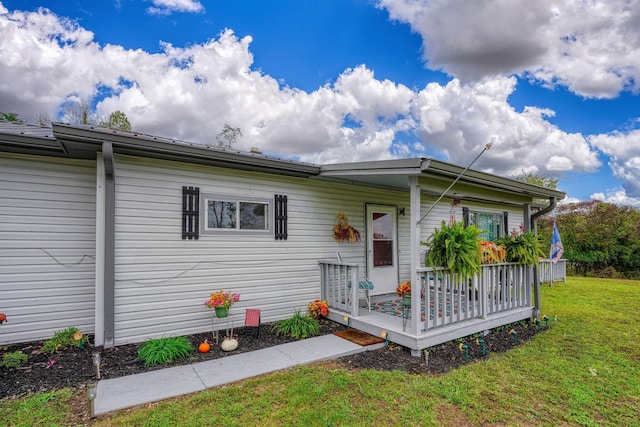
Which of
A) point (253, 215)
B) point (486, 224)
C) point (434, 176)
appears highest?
point (434, 176)

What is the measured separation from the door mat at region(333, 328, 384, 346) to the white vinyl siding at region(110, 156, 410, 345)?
112cm

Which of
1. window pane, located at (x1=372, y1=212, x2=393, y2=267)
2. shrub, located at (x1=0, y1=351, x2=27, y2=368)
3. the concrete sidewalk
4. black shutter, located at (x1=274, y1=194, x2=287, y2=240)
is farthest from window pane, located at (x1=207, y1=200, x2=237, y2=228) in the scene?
window pane, located at (x1=372, y1=212, x2=393, y2=267)

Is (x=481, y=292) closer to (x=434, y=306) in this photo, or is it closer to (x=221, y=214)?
(x=434, y=306)

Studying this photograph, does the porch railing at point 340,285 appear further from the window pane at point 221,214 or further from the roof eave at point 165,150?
the window pane at point 221,214

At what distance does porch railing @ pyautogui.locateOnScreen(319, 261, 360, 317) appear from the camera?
4.96 meters

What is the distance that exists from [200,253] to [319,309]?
88.6 inches

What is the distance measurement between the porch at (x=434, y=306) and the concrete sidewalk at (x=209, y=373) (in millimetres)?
521

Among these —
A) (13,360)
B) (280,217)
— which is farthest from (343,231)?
(13,360)

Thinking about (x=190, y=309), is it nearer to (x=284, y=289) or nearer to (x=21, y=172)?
(x=284, y=289)

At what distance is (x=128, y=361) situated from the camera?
363 centimetres

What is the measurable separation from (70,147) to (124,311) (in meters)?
2.19

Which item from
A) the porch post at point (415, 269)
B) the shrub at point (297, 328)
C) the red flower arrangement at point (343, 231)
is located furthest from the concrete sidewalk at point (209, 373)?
the red flower arrangement at point (343, 231)

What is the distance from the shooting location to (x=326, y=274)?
5.73 metres

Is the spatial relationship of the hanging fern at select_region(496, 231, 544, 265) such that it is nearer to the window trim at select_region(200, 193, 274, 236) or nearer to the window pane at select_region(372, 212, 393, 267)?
the window pane at select_region(372, 212, 393, 267)
